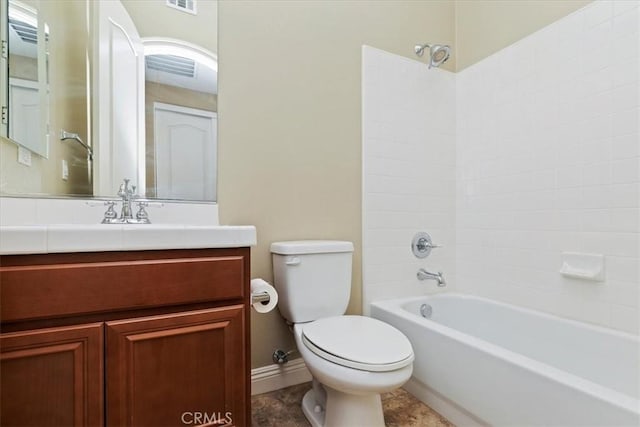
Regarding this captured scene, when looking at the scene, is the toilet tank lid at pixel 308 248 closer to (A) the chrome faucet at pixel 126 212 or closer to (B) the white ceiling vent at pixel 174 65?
(A) the chrome faucet at pixel 126 212

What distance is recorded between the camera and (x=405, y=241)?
195 centimetres

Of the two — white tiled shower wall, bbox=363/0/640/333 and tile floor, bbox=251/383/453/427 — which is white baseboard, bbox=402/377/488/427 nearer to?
tile floor, bbox=251/383/453/427

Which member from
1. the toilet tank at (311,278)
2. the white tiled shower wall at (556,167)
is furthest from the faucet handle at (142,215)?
the white tiled shower wall at (556,167)

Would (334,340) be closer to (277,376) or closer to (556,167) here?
(277,376)

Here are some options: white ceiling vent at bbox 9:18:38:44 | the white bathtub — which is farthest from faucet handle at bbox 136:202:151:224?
the white bathtub

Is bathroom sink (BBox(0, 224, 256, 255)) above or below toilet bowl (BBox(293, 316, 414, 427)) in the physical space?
above

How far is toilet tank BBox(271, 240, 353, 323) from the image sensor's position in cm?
146

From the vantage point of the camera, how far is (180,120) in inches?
57.3

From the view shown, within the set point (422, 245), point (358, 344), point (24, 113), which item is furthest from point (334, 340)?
point (24, 113)

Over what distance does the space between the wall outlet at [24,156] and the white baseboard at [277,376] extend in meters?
1.29

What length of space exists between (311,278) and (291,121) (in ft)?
2.67

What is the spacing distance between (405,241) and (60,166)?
68.3 inches

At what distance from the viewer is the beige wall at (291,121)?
Result: 154 cm

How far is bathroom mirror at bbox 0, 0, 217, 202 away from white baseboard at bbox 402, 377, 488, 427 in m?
1.37
